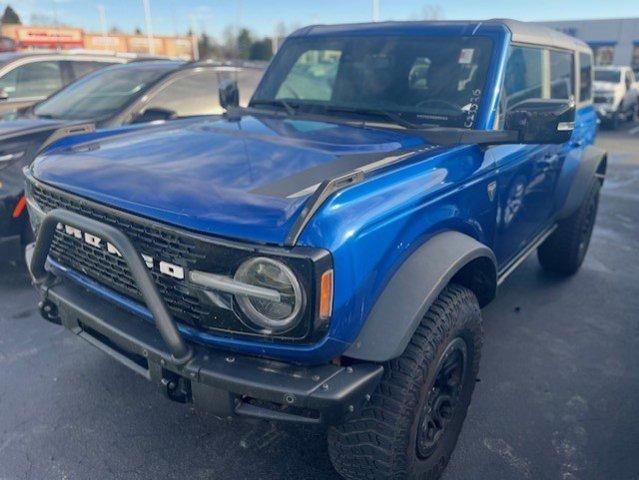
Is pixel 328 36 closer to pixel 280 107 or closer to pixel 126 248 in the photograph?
pixel 280 107

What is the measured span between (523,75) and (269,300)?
7.40 ft

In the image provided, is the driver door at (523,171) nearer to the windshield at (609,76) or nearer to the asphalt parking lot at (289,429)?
the asphalt parking lot at (289,429)

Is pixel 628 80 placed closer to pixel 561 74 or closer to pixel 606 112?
pixel 606 112

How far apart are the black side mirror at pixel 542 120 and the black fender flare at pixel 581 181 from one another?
145 centimetres

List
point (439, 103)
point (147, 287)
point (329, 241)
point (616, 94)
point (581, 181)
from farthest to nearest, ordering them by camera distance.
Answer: point (616, 94)
point (581, 181)
point (439, 103)
point (147, 287)
point (329, 241)

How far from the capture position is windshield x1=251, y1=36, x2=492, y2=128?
9.04 feet

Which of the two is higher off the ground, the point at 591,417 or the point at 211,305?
the point at 211,305

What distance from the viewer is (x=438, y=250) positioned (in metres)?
2.05

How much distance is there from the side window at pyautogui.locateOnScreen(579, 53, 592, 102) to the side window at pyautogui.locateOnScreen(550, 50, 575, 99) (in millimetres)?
281

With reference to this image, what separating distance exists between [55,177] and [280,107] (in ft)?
4.86

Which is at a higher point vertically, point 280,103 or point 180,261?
point 280,103

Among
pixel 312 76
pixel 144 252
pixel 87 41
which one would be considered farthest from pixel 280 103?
pixel 87 41

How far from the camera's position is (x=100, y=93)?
5035 millimetres

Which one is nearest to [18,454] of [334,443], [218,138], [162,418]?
[162,418]
